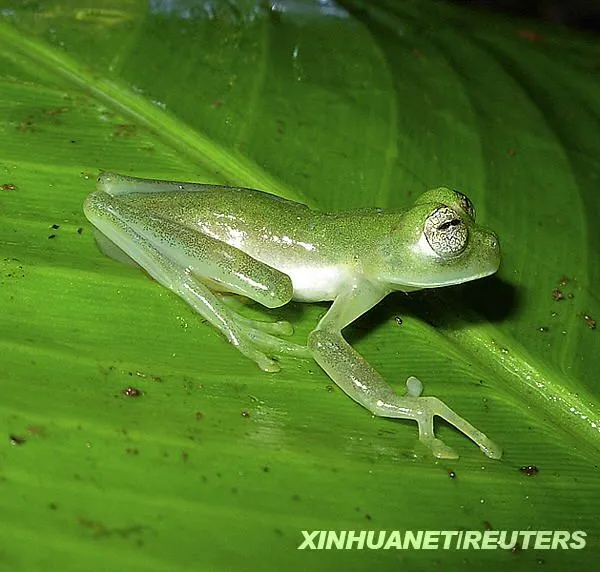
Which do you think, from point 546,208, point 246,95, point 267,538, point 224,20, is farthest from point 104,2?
point 267,538

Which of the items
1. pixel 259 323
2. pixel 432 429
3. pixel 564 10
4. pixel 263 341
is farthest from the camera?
pixel 564 10

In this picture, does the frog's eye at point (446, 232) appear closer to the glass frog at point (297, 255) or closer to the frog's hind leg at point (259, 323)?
the glass frog at point (297, 255)

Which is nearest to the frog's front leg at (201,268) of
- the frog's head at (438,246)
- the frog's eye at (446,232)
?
the frog's head at (438,246)

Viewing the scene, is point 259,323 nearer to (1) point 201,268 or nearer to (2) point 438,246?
(1) point 201,268

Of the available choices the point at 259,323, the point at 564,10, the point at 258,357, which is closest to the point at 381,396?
the point at 258,357

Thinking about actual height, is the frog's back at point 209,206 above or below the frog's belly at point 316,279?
above

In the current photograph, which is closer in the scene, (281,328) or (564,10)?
(281,328)

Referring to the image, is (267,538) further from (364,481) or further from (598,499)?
(598,499)
